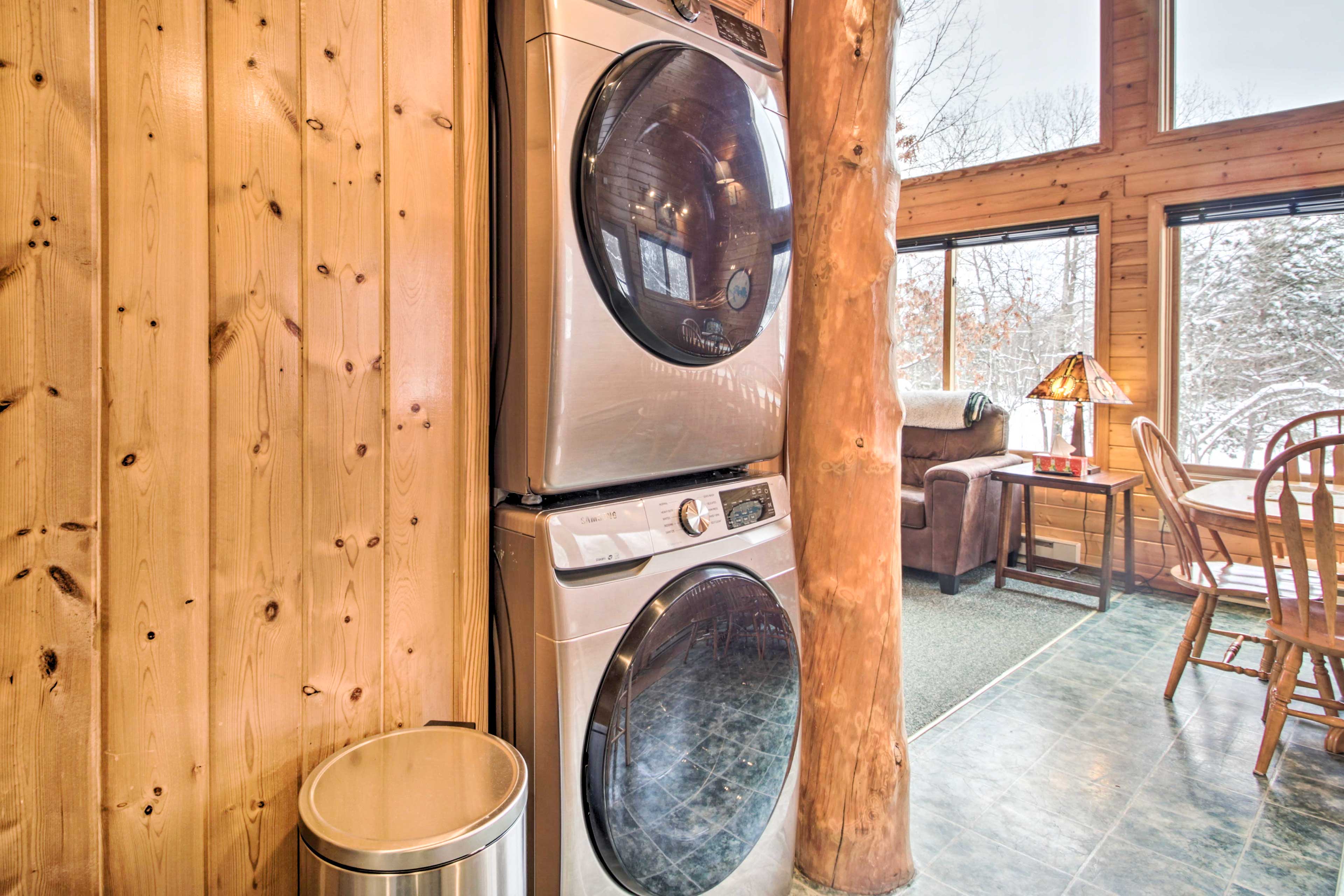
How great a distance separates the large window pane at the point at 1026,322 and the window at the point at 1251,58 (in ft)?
2.94

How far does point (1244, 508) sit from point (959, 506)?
1601mm

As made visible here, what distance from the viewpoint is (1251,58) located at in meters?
3.71

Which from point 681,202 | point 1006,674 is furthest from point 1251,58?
point 681,202

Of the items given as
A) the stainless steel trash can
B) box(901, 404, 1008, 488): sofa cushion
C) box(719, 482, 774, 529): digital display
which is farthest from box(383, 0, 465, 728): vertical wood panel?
box(901, 404, 1008, 488): sofa cushion

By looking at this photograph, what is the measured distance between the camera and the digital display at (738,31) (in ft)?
4.13

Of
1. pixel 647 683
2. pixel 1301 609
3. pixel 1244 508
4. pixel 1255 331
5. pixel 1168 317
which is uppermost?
pixel 1168 317

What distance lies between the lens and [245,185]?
914mm

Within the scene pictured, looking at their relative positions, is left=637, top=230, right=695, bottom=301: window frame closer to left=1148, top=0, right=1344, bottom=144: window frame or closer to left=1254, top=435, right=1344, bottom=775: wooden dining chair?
left=1254, top=435, right=1344, bottom=775: wooden dining chair

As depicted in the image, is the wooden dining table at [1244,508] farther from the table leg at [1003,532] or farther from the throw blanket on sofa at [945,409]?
the throw blanket on sofa at [945,409]

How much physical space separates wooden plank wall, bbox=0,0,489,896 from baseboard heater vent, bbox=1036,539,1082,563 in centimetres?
410

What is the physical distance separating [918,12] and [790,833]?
526 centimetres

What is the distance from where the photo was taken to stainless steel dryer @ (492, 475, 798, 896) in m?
1.03

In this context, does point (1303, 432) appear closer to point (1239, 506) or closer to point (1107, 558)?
point (1107, 558)

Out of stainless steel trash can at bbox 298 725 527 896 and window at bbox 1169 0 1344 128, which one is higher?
window at bbox 1169 0 1344 128
